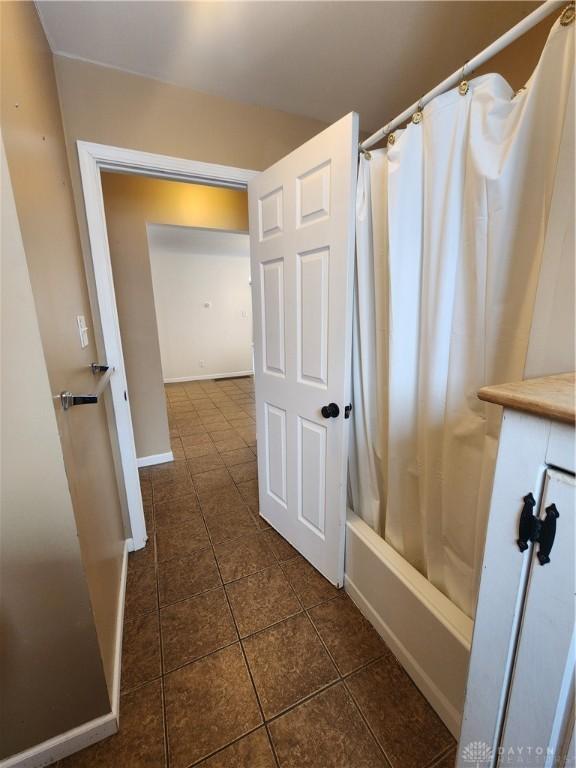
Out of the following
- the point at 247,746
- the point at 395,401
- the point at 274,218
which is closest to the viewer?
the point at 247,746

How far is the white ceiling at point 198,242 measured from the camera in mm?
3932

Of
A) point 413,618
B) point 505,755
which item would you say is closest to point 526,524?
point 505,755

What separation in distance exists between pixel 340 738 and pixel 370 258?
1639 millimetres

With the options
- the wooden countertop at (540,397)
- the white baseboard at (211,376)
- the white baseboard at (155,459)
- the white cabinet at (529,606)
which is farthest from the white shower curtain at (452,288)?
the white baseboard at (211,376)

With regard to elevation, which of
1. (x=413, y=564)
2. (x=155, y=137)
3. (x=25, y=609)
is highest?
(x=155, y=137)

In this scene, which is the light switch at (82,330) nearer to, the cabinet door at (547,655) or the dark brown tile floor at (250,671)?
the dark brown tile floor at (250,671)

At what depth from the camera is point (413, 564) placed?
123 centimetres

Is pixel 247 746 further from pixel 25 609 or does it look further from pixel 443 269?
pixel 443 269

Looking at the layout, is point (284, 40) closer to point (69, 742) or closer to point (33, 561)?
point (33, 561)

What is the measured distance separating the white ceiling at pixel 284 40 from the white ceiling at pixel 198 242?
2.24 metres

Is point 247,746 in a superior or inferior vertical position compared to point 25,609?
inferior

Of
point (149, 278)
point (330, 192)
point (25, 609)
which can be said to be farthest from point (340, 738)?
point (149, 278)

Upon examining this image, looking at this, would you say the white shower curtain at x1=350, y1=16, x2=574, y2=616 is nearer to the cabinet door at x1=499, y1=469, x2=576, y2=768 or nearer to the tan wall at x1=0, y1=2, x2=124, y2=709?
the cabinet door at x1=499, y1=469, x2=576, y2=768

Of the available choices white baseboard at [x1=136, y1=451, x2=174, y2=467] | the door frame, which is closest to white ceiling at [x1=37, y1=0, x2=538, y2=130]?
the door frame
